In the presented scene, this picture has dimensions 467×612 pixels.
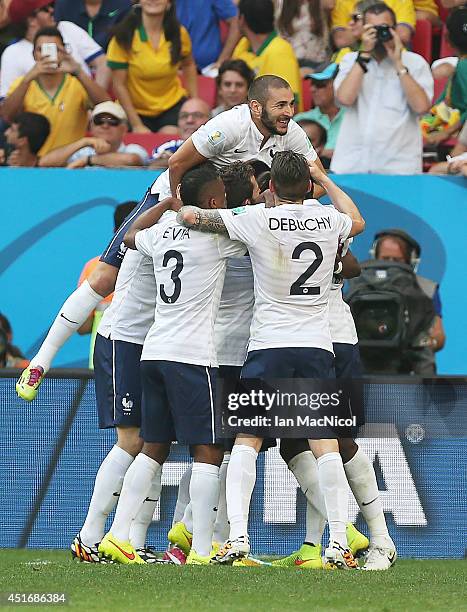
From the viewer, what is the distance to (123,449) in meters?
7.65

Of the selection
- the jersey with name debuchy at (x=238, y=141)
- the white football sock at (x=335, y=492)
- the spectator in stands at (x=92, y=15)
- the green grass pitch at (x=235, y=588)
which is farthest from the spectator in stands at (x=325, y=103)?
the green grass pitch at (x=235, y=588)

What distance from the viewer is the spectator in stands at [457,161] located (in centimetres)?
1049

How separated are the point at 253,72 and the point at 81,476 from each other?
4.13m

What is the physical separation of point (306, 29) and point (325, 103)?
143 centimetres

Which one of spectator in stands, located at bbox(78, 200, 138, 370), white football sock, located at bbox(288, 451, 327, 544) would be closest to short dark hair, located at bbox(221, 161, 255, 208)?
white football sock, located at bbox(288, 451, 327, 544)

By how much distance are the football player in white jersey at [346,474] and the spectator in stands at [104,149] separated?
408cm

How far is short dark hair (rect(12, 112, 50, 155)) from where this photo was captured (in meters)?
11.5

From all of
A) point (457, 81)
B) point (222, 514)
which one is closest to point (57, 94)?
point (457, 81)

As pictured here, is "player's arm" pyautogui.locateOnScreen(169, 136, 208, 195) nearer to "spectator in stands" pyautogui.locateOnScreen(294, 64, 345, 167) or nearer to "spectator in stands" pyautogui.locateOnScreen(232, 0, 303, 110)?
"spectator in stands" pyautogui.locateOnScreen(294, 64, 345, 167)

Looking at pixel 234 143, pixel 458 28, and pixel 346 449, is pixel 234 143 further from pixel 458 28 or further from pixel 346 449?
pixel 458 28

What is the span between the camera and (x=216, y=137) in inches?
292

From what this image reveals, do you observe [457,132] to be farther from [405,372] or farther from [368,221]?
[405,372]

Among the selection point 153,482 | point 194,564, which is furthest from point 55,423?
point 194,564

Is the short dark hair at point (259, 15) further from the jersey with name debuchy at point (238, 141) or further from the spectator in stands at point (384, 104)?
the jersey with name debuchy at point (238, 141)
